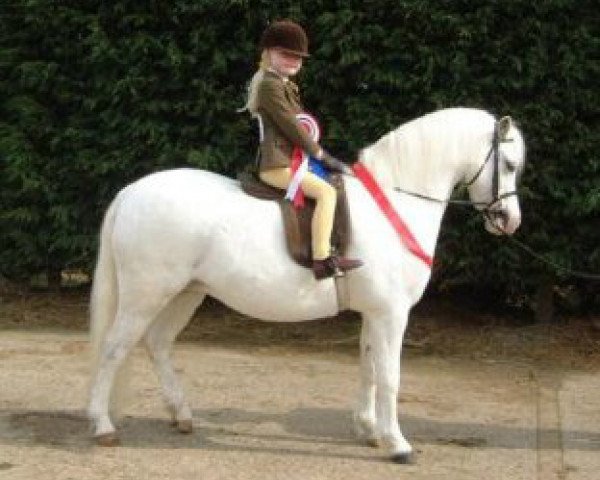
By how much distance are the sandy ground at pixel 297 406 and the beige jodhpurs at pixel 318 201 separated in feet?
3.90

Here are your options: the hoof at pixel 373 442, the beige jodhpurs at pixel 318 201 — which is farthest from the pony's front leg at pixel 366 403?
the beige jodhpurs at pixel 318 201

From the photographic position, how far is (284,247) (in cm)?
520

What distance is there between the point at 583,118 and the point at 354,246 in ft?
11.1

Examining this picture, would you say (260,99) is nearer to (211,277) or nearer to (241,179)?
(241,179)

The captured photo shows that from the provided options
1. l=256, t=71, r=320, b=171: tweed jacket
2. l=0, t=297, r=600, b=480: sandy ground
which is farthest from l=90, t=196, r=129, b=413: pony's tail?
l=256, t=71, r=320, b=171: tweed jacket

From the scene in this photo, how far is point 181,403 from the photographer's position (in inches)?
224

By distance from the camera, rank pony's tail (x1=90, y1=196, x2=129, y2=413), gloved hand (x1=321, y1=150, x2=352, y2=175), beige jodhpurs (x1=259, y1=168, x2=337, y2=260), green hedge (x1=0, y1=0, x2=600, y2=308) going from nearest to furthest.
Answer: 1. beige jodhpurs (x1=259, y1=168, x2=337, y2=260)
2. gloved hand (x1=321, y1=150, x2=352, y2=175)
3. pony's tail (x1=90, y1=196, x2=129, y2=413)
4. green hedge (x1=0, y1=0, x2=600, y2=308)

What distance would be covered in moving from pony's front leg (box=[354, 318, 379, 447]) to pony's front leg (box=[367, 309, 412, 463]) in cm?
24

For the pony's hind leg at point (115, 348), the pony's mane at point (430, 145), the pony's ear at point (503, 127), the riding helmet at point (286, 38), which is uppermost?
the riding helmet at point (286, 38)

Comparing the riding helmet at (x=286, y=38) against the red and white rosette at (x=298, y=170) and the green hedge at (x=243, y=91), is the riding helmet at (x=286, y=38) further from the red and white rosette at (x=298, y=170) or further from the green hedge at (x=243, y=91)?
the green hedge at (x=243, y=91)

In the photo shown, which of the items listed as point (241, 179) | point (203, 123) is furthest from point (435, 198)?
point (203, 123)

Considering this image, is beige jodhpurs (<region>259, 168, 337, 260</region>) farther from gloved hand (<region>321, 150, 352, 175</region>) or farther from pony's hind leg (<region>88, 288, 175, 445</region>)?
pony's hind leg (<region>88, 288, 175, 445</region>)

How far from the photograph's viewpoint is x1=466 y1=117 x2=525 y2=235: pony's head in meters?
5.36

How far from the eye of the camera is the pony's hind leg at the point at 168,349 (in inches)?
224
